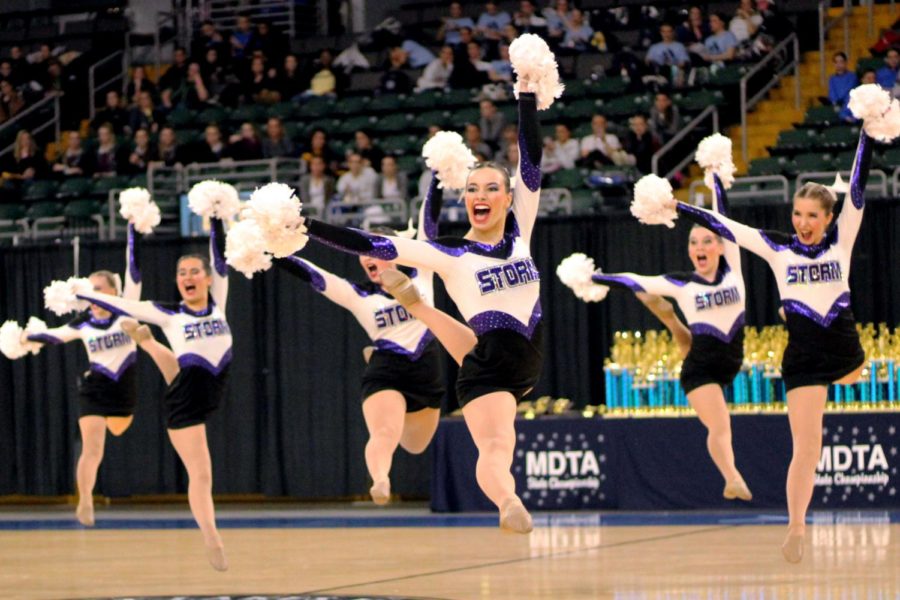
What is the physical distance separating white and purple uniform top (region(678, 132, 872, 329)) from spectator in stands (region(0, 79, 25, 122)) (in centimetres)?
1248

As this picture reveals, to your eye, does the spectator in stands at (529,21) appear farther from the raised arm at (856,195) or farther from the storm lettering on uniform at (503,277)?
the storm lettering on uniform at (503,277)

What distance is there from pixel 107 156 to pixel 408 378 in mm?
8704

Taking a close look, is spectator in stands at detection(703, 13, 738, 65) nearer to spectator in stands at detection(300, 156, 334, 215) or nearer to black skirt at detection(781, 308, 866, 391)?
spectator in stands at detection(300, 156, 334, 215)

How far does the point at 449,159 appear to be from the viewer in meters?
8.22

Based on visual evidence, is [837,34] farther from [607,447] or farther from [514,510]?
[514,510]

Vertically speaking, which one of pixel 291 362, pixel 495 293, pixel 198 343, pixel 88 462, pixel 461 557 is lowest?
pixel 461 557

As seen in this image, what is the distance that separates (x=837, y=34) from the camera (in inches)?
635

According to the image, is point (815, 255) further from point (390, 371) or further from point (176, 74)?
point (176, 74)

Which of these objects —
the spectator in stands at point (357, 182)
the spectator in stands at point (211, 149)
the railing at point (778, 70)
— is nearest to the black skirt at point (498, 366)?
the spectator in stands at point (357, 182)

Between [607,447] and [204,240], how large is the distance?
4.29 meters

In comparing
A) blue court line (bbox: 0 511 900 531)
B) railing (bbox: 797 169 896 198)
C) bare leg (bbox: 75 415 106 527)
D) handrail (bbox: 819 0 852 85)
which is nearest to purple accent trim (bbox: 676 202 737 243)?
blue court line (bbox: 0 511 900 531)

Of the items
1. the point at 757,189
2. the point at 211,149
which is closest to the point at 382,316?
the point at 757,189

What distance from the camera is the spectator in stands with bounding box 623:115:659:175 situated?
14344 mm

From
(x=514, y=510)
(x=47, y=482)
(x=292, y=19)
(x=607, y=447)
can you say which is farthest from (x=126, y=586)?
(x=292, y=19)
